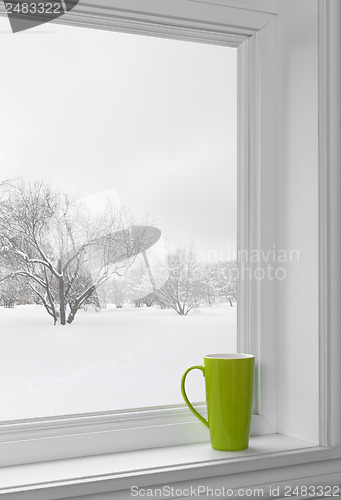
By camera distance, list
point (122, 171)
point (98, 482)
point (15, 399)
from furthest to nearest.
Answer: point (122, 171)
point (15, 399)
point (98, 482)

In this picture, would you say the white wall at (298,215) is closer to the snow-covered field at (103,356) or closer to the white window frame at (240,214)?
the white window frame at (240,214)

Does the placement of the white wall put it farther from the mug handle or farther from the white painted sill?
the mug handle

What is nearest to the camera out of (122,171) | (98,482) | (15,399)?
(98,482)

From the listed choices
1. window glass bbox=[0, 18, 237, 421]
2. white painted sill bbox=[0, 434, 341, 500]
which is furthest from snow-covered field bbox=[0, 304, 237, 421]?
white painted sill bbox=[0, 434, 341, 500]

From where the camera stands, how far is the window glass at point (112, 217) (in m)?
1.10

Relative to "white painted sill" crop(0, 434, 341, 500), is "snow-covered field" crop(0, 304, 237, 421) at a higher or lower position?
higher

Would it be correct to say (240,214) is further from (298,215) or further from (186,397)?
(186,397)

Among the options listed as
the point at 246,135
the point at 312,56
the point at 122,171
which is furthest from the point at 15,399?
the point at 312,56

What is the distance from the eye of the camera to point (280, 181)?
123cm

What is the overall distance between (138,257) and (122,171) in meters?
0.17

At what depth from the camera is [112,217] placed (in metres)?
1.16

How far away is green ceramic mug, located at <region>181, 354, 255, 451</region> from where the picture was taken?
3.57 feet

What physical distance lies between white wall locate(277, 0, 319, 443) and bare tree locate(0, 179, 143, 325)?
0.33 metres
